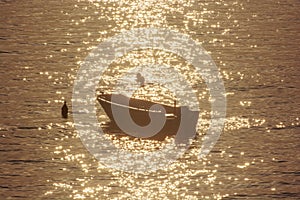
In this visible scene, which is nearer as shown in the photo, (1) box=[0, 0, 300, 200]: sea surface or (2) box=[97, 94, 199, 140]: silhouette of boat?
(1) box=[0, 0, 300, 200]: sea surface

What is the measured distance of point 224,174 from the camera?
105188 mm

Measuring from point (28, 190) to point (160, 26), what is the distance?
9504cm

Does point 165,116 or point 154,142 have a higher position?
point 165,116

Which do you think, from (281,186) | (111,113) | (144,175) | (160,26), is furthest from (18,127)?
(160,26)

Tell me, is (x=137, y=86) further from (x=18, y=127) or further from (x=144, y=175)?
(x=144, y=175)

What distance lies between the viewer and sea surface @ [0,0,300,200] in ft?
333

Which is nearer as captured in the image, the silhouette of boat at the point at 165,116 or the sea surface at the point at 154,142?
the sea surface at the point at 154,142

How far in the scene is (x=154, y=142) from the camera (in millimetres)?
115688

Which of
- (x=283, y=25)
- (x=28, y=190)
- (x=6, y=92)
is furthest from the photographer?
(x=283, y=25)

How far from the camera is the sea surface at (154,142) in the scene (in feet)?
333

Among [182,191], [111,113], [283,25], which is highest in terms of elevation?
[283,25]

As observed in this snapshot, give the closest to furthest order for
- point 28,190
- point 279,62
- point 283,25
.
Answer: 1. point 28,190
2. point 279,62
3. point 283,25

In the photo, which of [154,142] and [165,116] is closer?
[154,142]

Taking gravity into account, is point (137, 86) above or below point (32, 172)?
above
